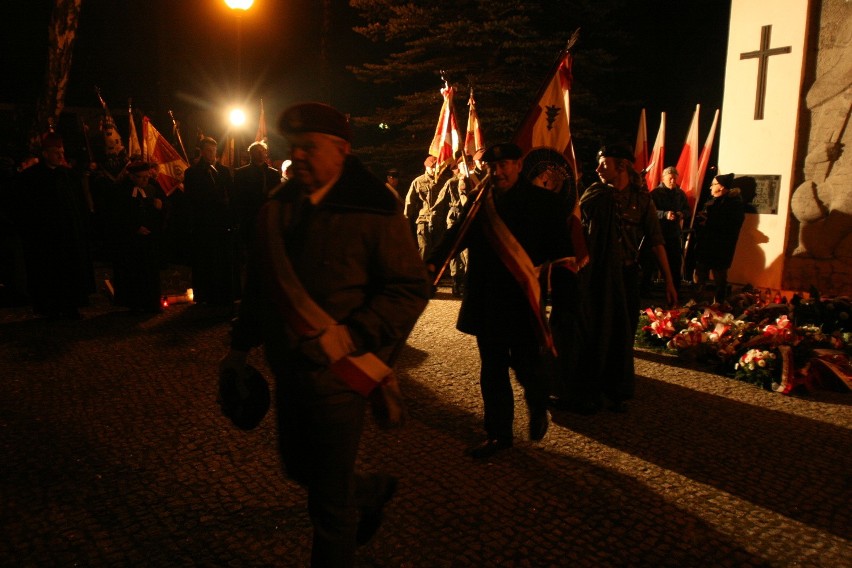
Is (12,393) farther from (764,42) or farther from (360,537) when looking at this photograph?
(764,42)

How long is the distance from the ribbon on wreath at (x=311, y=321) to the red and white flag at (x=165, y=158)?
372 inches

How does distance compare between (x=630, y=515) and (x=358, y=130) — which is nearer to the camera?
(x=630, y=515)

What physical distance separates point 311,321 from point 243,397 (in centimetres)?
61

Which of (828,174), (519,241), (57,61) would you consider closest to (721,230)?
(828,174)

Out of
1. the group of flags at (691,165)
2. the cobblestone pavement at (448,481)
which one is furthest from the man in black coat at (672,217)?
the cobblestone pavement at (448,481)

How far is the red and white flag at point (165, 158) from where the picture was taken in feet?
36.6

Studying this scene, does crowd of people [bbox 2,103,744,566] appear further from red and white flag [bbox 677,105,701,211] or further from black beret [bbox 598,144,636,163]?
red and white flag [bbox 677,105,701,211]

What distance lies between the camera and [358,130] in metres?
23.5

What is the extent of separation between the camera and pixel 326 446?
2455mm

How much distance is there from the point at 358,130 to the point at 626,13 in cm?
939

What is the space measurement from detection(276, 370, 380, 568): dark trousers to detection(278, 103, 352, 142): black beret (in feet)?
2.90

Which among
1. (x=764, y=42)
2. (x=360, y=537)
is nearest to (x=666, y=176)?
(x=764, y=42)

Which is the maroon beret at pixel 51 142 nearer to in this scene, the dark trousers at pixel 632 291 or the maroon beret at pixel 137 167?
the maroon beret at pixel 137 167

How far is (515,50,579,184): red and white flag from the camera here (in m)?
5.39
